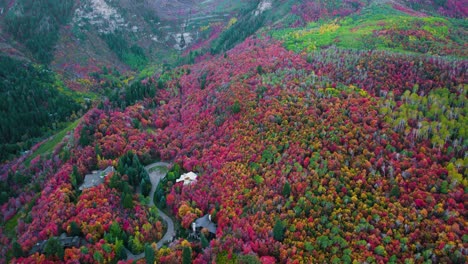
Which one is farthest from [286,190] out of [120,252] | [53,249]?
[53,249]

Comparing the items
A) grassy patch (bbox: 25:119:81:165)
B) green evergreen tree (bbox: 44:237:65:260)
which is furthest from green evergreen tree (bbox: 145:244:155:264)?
grassy patch (bbox: 25:119:81:165)

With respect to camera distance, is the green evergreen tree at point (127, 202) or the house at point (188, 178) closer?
the green evergreen tree at point (127, 202)

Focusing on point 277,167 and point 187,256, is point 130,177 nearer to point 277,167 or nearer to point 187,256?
point 187,256

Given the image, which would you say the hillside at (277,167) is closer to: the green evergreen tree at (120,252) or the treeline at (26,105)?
the green evergreen tree at (120,252)

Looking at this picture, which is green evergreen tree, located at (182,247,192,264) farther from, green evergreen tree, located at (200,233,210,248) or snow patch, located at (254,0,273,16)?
snow patch, located at (254,0,273,16)

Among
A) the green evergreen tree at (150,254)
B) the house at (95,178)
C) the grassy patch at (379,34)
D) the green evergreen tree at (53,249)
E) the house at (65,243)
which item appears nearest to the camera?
the green evergreen tree at (150,254)

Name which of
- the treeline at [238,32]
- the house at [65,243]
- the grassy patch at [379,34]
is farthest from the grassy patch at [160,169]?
the treeline at [238,32]

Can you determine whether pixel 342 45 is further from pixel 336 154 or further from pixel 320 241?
pixel 320 241
